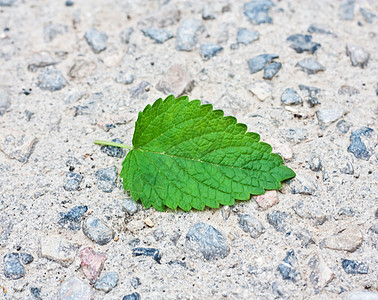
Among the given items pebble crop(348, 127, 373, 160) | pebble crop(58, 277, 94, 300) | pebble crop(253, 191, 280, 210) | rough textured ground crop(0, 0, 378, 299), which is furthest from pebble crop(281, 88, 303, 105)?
pebble crop(58, 277, 94, 300)

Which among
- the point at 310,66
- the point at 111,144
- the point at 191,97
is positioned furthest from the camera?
the point at 310,66

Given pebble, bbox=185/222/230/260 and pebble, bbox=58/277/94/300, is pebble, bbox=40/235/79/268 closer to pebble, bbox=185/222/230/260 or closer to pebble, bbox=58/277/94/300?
pebble, bbox=58/277/94/300

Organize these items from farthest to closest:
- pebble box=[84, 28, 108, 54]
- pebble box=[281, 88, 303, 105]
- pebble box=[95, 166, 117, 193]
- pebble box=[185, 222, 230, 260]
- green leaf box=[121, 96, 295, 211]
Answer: pebble box=[84, 28, 108, 54] < pebble box=[281, 88, 303, 105] < pebble box=[95, 166, 117, 193] < green leaf box=[121, 96, 295, 211] < pebble box=[185, 222, 230, 260]

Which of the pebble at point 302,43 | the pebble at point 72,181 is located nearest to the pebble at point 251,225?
the pebble at point 72,181

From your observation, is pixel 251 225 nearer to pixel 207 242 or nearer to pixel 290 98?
pixel 207 242

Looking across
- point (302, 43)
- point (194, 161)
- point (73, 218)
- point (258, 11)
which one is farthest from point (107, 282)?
point (258, 11)

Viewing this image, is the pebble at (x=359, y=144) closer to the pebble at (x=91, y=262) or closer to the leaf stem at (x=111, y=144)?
the leaf stem at (x=111, y=144)

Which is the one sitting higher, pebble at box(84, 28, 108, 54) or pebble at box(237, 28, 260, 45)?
pebble at box(237, 28, 260, 45)
